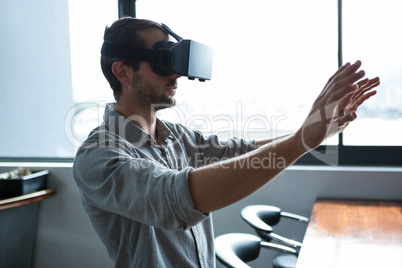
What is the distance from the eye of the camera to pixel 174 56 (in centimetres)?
109

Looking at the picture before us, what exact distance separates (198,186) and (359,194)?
1.79 m

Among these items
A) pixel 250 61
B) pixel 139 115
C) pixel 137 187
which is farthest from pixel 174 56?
pixel 250 61

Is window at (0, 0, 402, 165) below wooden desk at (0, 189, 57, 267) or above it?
above

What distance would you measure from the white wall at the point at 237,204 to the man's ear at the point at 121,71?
1458mm

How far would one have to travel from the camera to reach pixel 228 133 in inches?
105

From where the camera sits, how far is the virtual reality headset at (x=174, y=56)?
107 centimetres

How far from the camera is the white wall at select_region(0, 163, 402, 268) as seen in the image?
2.33 meters

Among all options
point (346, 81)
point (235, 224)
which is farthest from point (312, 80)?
point (346, 81)

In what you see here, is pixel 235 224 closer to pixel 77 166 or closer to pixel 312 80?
pixel 312 80

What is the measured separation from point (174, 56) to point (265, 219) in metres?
1.28

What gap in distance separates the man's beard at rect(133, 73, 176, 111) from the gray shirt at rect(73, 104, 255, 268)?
8 cm

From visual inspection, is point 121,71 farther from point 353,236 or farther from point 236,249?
point 353,236

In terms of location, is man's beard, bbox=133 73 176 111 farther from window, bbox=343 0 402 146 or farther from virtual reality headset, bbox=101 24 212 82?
window, bbox=343 0 402 146

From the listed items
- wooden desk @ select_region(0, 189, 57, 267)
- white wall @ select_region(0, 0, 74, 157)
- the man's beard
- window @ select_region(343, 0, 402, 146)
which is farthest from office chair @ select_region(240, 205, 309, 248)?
white wall @ select_region(0, 0, 74, 157)
